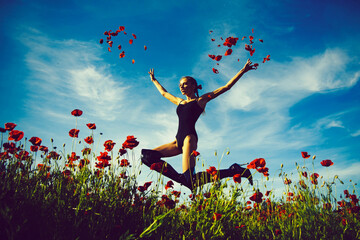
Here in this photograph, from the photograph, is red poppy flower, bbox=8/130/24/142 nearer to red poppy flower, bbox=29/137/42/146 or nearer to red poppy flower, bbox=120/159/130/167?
red poppy flower, bbox=29/137/42/146

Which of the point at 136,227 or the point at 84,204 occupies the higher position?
the point at 84,204

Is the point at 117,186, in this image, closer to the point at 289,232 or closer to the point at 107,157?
the point at 107,157

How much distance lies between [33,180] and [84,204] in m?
1.03

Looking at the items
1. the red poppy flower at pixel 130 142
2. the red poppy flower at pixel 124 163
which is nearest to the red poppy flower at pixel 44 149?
the red poppy flower at pixel 124 163

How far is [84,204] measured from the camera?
212 centimetres

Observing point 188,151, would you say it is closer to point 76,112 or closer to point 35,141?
point 76,112

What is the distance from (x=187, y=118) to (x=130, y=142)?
61.5 inches

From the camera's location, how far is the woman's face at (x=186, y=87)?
4.57 m

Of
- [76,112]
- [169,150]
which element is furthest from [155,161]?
[76,112]

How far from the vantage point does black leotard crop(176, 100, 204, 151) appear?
4004 mm

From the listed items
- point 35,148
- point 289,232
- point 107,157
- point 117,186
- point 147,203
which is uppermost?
point 35,148

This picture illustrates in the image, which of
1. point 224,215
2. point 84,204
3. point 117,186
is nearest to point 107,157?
point 117,186

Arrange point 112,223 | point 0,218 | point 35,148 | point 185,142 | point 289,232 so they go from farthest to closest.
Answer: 1. point 185,142
2. point 35,148
3. point 289,232
4. point 112,223
5. point 0,218

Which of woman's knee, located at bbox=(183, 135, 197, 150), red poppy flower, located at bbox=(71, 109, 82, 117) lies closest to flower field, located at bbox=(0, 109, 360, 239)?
red poppy flower, located at bbox=(71, 109, 82, 117)
